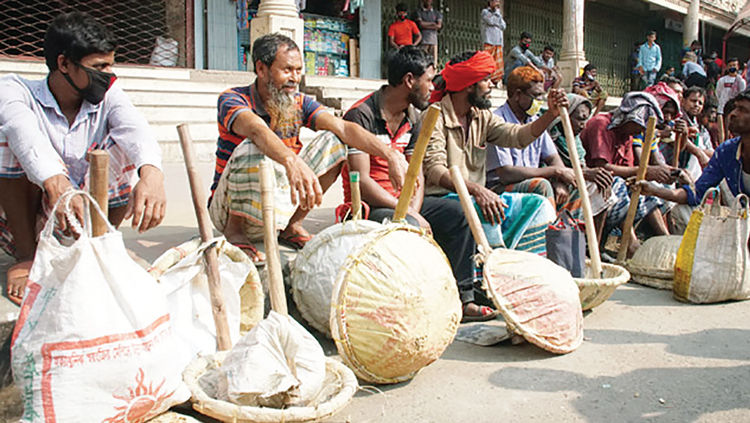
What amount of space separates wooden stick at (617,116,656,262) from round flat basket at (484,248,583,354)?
1863mm

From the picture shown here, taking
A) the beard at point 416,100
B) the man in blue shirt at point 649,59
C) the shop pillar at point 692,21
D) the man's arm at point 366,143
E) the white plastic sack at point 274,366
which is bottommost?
the white plastic sack at point 274,366

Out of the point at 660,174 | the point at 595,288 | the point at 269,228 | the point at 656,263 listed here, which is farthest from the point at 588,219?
the point at 269,228

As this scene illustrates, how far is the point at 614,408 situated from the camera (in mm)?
2387

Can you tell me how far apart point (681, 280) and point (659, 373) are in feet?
4.34

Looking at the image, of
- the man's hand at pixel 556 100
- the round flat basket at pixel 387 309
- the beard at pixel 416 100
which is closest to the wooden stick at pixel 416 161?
the round flat basket at pixel 387 309

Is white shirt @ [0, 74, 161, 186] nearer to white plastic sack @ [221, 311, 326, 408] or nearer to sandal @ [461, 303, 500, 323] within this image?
white plastic sack @ [221, 311, 326, 408]

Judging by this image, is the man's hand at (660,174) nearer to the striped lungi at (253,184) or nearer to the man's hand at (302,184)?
the striped lungi at (253,184)

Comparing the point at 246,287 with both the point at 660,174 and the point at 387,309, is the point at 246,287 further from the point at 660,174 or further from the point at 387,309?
the point at 660,174

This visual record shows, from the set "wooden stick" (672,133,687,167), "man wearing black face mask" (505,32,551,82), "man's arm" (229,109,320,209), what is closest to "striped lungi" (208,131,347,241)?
"man's arm" (229,109,320,209)

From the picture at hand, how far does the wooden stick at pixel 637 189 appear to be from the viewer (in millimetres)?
4328

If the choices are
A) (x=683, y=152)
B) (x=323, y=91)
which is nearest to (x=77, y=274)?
(x=683, y=152)

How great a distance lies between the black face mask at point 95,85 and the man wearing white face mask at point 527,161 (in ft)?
8.49

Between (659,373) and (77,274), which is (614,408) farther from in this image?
(77,274)

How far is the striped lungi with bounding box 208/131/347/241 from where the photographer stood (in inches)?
118
